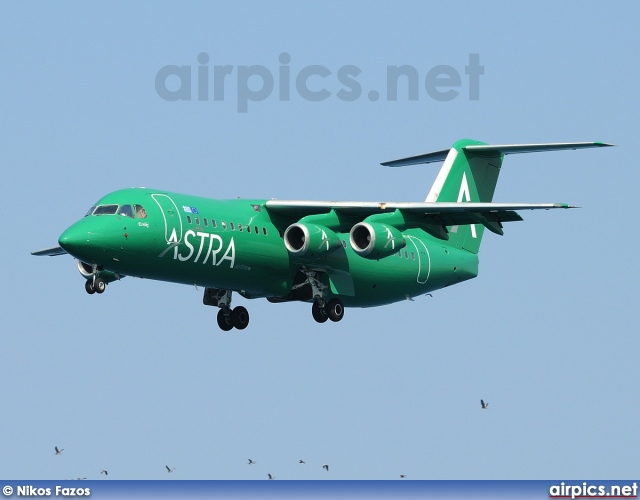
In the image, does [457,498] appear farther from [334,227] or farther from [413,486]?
[334,227]

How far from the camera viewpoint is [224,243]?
24.6 meters

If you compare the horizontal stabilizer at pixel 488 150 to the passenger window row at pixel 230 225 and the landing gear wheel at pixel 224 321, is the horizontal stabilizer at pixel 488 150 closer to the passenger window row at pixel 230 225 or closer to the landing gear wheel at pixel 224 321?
the passenger window row at pixel 230 225

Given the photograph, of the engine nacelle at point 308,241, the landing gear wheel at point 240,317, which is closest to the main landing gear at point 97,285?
the engine nacelle at point 308,241

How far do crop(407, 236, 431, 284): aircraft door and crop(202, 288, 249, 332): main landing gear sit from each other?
150 inches

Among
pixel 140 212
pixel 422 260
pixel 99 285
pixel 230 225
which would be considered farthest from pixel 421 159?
pixel 99 285

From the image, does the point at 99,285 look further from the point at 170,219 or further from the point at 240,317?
the point at 240,317

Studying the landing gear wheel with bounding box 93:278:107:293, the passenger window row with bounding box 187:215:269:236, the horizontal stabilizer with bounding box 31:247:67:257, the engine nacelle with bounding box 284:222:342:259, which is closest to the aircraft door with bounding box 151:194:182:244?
the passenger window row with bounding box 187:215:269:236

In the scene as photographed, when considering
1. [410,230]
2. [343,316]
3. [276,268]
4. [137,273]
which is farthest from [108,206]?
[410,230]

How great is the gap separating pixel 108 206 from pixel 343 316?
5.75 meters

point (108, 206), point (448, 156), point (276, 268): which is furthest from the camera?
point (448, 156)

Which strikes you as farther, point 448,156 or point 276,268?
point 448,156

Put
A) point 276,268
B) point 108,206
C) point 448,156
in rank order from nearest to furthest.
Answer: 1. point 108,206
2. point 276,268
3. point 448,156

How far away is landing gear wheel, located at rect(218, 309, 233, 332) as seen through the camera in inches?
1076

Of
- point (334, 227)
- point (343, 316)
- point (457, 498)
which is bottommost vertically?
point (457, 498)
